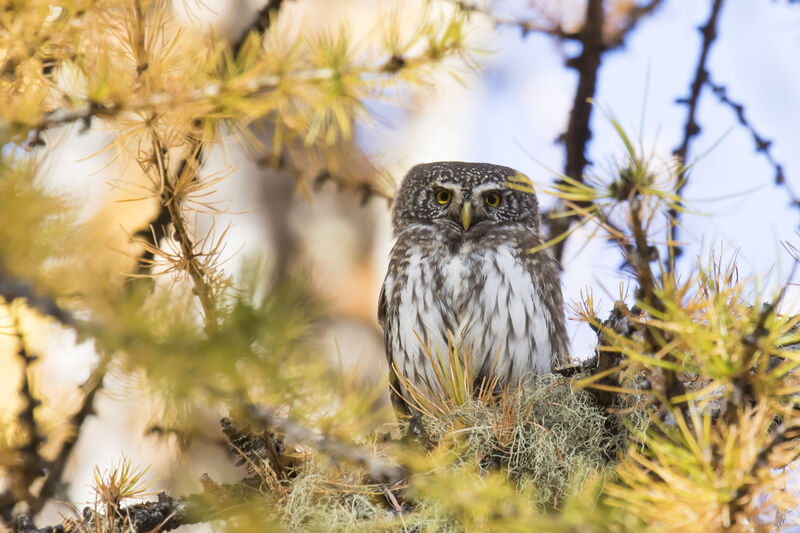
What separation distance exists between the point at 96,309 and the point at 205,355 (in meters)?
0.21

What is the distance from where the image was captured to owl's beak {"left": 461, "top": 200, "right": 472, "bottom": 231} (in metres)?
3.37

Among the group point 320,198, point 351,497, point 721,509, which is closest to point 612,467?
point 351,497

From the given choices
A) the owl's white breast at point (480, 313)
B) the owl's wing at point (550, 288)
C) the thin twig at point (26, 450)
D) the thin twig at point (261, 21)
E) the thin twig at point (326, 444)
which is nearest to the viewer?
the thin twig at point (326, 444)

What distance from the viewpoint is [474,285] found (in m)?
3.20

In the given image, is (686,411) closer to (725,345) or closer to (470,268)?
(725,345)

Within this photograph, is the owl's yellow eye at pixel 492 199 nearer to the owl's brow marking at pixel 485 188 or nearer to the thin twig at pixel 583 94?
the owl's brow marking at pixel 485 188

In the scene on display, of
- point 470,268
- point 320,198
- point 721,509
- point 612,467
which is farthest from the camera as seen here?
point 320,198

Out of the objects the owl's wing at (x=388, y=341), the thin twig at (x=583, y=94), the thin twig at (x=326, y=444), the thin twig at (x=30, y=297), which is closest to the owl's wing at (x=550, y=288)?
the thin twig at (x=583, y=94)

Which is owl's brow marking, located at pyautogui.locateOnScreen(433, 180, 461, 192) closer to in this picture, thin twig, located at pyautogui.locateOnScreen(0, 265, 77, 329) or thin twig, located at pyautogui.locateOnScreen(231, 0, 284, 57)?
thin twig, located at pyautogui.locateOnScreen(231, 0, 284, 57)

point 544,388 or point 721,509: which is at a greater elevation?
point 544,388

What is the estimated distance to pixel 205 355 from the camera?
1.16 m

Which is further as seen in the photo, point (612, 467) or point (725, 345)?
point (612, 467)

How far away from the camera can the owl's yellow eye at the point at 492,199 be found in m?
3.52

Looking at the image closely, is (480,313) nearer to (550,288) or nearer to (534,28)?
(550,288)
